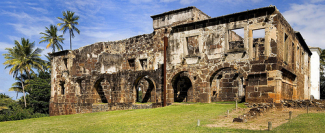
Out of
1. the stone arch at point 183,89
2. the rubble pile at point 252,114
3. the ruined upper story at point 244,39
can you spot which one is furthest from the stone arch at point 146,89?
the rubble pile at point 252,114

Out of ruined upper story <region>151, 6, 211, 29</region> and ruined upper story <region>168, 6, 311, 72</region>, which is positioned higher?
ruined upper story <region>151, 6, 211, 29</region>

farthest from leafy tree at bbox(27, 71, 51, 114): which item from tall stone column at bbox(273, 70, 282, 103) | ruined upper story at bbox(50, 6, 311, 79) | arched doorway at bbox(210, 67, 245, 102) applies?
tall stone column at bbox(273, 70, 282, 103)

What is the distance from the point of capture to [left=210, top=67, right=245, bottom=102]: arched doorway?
1883 centimetres

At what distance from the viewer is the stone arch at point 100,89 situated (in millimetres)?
21812

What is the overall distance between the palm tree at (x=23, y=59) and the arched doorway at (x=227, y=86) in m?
26.6

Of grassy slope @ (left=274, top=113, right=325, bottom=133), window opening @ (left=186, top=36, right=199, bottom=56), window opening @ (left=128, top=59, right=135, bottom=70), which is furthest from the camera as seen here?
window opening @ (left=128, top=59, right=135, bottom=70)

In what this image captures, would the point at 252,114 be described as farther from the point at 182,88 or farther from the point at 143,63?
the point at 143,63

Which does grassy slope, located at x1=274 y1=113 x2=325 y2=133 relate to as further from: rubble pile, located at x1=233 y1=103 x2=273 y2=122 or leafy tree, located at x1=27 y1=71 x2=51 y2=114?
leafy tree, located at x1=27 y1=71 x2=51 y2=114

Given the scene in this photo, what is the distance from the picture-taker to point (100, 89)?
22625 millimetres

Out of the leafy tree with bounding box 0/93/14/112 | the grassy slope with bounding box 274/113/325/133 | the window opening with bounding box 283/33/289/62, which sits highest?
the window opening with bounding box 283/33/289/62

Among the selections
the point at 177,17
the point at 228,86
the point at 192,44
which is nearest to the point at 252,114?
the point at 228,86

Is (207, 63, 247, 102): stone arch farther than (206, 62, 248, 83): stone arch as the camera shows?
Yes

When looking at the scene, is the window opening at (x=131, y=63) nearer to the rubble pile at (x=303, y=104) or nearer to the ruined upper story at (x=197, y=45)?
the ruined upper story at (x=197, y=45)

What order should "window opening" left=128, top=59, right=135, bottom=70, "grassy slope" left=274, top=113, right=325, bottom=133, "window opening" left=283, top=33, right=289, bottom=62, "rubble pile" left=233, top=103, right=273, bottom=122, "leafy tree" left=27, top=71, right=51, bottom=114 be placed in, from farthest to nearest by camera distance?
"leafy tree" left=27, top=71, right=51, bottom=114
"window opening" left=128, top=59, right=135, bottom=70
"window opening" left=283, top=33, right=289, bottom=62
"rubble pile" left=233, top=103, right=273, bottom=122
"grassy slope" left=274, top=113, right=325, bottom=133
